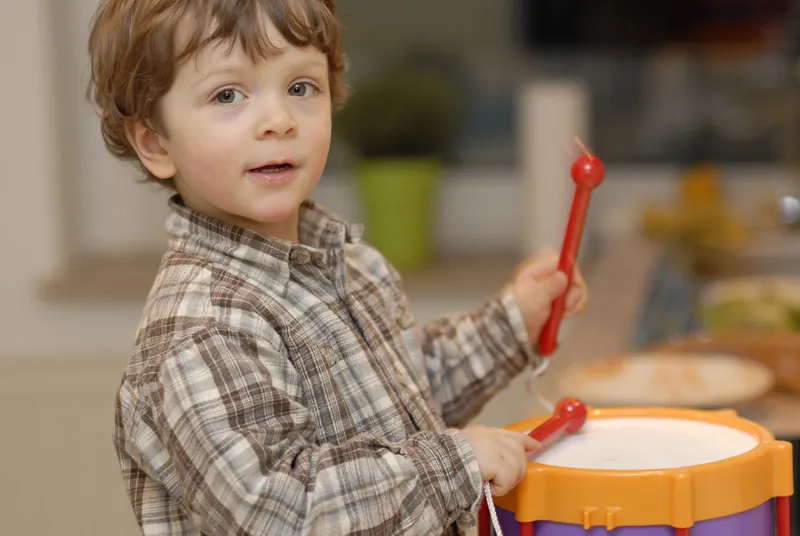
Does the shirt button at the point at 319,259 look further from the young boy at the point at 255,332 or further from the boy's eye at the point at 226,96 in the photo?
the boy's eye at the point at 226,96

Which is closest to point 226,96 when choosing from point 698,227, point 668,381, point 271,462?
point 271,462

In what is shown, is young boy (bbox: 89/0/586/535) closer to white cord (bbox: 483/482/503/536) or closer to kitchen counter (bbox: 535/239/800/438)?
white cord (bbox: 483/482/503/536)

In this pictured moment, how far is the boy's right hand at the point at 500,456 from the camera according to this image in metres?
0.80

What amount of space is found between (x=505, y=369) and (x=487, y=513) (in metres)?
0.24

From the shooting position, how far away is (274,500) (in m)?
0.75

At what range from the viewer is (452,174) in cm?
281

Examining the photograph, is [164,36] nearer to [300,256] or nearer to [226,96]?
[226,96]

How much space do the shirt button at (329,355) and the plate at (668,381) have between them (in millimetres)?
412

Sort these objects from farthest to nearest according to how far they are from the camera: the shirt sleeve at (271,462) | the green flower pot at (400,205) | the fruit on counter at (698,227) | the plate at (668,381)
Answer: the green flower pot at (400,205), the fruit on counter at (698,227), the plate at (668,381), the shirt sleeve at (271,462)

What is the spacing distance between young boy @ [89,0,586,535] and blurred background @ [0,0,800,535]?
1.15 m

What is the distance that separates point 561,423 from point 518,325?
0.61 feet

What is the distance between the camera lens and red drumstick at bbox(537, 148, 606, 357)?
923 millimetres

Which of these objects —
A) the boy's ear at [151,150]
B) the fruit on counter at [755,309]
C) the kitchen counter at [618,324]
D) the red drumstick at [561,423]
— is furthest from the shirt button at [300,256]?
the fruit on counter at [755,309]

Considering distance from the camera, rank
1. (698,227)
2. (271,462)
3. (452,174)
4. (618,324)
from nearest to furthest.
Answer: (271,462)
(618,324)
(698,227)
(452,174)
